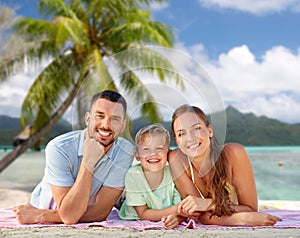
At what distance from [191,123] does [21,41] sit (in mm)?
Result: 9934

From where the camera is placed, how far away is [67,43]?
12.5 m

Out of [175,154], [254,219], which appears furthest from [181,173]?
[254,219]

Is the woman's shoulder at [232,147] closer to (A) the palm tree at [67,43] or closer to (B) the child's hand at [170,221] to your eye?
(B) the child's hand at [170,221]

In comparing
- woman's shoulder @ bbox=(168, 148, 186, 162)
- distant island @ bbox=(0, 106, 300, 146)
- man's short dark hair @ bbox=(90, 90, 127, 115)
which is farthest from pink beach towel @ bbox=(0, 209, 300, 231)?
distant island @ bbox=(0, 106, 300, 146)

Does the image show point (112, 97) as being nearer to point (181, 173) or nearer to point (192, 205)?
point (181, 173)

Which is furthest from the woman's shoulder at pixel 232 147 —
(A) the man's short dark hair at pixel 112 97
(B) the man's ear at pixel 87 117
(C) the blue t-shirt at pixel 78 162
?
(B) the man's ear at pixel 87 117

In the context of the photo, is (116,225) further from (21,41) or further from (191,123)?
(21,41)

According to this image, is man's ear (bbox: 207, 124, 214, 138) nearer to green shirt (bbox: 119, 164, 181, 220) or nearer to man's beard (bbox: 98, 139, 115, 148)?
green shirt (bbox: 119, 164, 181, 220)

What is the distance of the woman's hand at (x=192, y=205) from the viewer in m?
3.27

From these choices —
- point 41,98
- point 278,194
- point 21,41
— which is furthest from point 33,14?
point 278,194

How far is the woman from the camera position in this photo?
3291 millimetres

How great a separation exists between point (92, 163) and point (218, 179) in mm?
937

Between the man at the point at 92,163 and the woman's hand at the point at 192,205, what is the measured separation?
1.66ft

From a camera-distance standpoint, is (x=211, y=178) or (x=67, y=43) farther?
(x=67, y=43)
